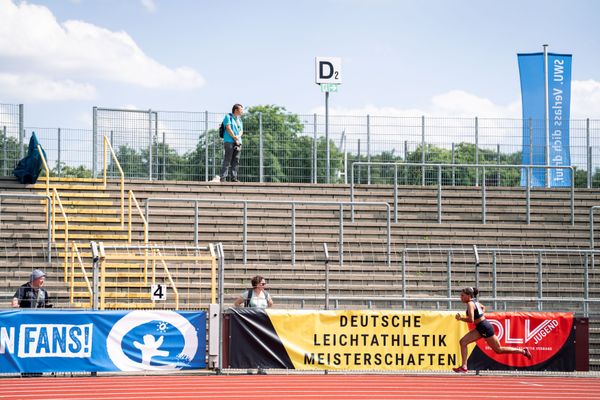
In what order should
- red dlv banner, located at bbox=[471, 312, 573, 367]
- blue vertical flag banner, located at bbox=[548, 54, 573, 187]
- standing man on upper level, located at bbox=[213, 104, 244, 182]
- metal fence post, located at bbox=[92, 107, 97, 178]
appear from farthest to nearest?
blue vertical flag banner, located at bbox=[548, 54, 573, 187], metal fence post, located at bbox=[92, 107, 97, 178], standing man on upper level, located at bbox=[213, 104, 244, 182], red dlv banner, located at bbox=[471, 312, 573, 367]

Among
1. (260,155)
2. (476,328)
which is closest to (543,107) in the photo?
(260,155)

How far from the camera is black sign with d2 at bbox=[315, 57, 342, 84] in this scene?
2922 cm

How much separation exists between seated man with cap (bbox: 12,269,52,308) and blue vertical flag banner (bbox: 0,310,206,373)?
555 millimetres

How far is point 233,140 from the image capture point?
27.0 meters

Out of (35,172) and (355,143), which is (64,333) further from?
(355,143)

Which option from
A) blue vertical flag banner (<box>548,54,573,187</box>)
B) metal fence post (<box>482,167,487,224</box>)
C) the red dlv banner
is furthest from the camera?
blue vertical flag banner (<box>548,54,573,187</box>)

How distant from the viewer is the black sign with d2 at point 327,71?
95.9 feet

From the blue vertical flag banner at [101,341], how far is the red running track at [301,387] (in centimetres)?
27

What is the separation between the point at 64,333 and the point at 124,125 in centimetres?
1229

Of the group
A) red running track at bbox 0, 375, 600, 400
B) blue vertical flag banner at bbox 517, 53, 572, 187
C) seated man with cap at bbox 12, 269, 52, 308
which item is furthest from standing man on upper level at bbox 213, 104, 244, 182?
red running track at bbox 0, 375, 600, 400

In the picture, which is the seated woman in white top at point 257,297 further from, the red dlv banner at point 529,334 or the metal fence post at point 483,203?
the metal fence post at point 483,203

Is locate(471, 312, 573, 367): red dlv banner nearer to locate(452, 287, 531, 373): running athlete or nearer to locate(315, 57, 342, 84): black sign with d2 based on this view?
locate(452, 287, 531, 373): running athlete

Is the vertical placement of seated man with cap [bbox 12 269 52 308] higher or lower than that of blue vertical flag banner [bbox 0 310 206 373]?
higher

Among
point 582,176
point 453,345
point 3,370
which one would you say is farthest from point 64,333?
point 582,176
